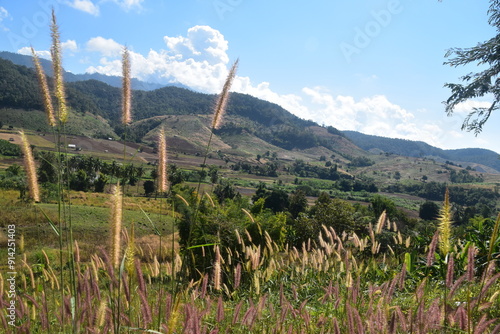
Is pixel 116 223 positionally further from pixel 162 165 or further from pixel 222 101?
pixel 222 101

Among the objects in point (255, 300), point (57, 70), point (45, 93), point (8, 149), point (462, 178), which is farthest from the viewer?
point (462, 178)

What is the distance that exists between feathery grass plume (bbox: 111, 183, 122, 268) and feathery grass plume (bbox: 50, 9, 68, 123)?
79 centimetres

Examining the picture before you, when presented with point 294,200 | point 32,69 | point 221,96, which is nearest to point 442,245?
point 221,96

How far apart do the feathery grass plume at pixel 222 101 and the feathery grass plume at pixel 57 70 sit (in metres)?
0.92

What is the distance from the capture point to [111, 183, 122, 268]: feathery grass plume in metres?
1.45

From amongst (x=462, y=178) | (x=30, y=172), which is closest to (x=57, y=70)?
(x=30, y=172)

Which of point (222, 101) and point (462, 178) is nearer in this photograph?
point (222, 101)

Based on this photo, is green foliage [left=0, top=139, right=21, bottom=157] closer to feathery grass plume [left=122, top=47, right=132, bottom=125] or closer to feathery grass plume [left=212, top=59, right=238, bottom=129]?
feathery grass plume [left=122, top=47, right=132, bottom=125]

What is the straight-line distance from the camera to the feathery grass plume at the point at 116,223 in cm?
145

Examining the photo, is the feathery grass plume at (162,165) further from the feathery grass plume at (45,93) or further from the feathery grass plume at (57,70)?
the feathery grass plume at (45,93)

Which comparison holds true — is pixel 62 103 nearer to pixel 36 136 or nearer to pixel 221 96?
pixel 221 96

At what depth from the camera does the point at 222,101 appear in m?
2.33

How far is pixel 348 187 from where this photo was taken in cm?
14750

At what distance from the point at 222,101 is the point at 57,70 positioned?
3.34 feet
